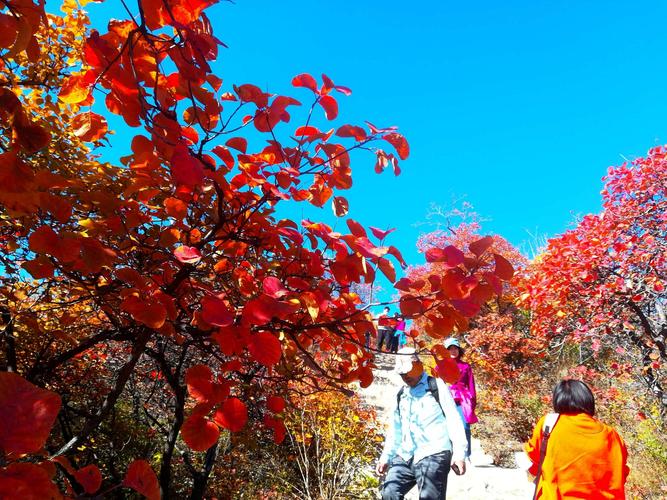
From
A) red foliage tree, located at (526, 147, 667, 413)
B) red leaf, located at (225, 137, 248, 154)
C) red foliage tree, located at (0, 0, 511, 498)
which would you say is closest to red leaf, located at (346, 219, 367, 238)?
red foliage tree, located at (0, 0, 511, 498)

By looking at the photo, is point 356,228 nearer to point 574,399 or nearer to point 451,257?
point 451,257

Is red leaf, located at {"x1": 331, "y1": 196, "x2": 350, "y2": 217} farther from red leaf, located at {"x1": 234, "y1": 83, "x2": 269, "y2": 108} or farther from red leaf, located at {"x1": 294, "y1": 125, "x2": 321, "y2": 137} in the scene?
red leaf, located at {"x1": 234, "y1": 83, "x2": 269, "y2": 108}

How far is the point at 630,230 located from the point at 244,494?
492 cm

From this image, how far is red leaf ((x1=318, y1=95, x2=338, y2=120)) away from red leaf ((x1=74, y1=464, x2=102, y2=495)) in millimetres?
1075

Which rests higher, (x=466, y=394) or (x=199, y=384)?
(x=466, y=394)

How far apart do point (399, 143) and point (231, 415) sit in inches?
34.5

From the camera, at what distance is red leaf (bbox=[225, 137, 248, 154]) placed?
3.74ft

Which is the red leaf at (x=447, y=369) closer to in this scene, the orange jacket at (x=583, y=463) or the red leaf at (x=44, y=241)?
the red leaf at (x=44, y=241)

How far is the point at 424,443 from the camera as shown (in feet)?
9.20

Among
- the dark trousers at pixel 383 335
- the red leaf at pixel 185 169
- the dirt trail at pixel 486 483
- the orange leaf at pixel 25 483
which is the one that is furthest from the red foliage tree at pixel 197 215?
the dark trousers at pixel 383 335

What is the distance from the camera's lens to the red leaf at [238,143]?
1.14 metres

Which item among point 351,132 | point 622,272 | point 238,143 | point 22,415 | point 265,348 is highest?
point 622,272

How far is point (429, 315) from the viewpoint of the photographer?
3.97 feet

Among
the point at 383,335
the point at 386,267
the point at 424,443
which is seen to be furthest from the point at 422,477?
the point at 383,335
